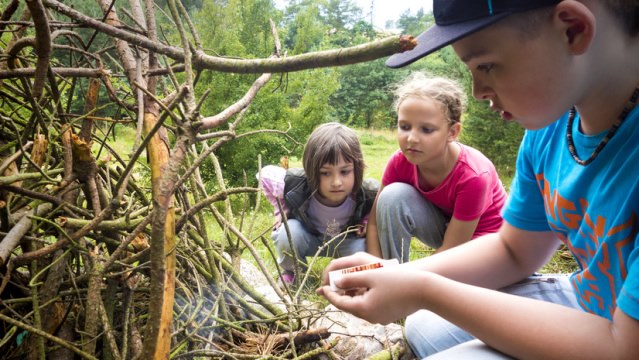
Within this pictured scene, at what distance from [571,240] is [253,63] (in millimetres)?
821

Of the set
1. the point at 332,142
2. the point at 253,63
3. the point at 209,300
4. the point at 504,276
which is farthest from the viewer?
the point at 332,142

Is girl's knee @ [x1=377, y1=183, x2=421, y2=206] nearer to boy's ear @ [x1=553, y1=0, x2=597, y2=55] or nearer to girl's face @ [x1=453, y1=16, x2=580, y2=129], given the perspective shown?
girl's face @ [x1=453, y1=16, x2=580, y2=129]

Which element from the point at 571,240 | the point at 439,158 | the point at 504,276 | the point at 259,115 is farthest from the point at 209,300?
the point at 259,115

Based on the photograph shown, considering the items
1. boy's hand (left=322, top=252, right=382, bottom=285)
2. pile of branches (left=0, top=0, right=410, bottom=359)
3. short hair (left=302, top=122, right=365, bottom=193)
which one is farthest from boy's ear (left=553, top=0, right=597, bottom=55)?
short hair (left=302, top=122, right=365, bottom=193)

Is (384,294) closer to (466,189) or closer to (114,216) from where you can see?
(114,216)

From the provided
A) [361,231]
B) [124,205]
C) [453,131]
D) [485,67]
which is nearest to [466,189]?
[453,131]

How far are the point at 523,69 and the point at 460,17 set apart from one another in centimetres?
14

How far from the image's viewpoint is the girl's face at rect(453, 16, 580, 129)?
0.78m

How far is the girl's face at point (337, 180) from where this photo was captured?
7.81 ft

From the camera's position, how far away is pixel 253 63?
26.9 inches

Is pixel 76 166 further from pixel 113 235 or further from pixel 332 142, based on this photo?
pixel 332 142

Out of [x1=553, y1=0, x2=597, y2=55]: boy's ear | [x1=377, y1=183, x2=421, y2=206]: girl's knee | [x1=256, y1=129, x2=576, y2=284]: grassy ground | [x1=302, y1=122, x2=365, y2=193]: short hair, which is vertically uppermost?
[x1=553, y1=0, x2=597, y2=55]: boy's ear

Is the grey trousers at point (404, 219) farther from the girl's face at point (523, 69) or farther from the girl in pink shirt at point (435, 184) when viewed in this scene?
the girl's face at point (523, 69)

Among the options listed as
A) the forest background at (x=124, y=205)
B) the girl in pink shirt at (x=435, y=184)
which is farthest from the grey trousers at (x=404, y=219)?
the forest background at (x=124, y=205)
